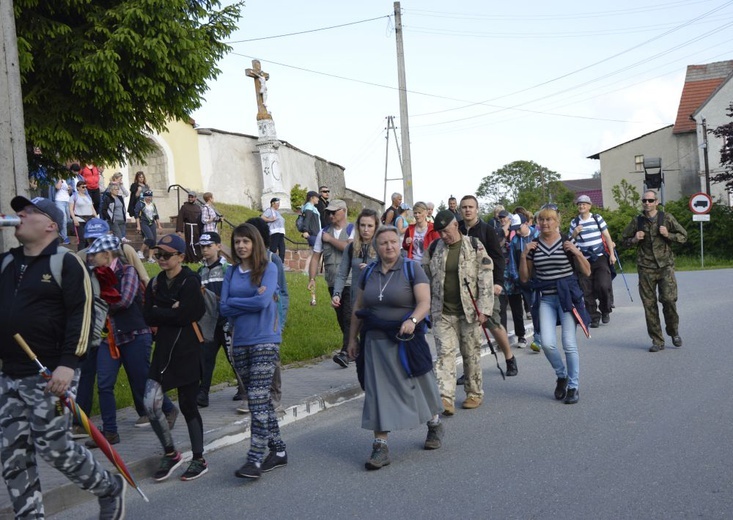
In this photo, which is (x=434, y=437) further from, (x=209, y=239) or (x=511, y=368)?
(x=511, y=368)

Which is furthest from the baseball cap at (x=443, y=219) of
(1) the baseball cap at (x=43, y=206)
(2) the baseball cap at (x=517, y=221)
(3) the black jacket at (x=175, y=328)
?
(2) the baseball cap at (x=517, y=221)

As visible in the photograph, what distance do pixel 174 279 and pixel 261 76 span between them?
92.3ft

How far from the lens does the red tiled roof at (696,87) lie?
5606 cm

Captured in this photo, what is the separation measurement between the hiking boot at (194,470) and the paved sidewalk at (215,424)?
283 mm

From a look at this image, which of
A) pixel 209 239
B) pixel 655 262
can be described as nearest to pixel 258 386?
pixel 209 239

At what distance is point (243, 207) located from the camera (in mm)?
35531

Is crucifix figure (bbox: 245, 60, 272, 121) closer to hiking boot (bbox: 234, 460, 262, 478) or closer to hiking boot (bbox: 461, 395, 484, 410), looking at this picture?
hiking boot (bbox: 461, 395, 484, 410)

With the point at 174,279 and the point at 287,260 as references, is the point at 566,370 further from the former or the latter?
the point at 287,260

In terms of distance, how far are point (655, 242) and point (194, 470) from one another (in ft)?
24.2

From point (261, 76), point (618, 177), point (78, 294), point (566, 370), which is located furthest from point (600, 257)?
point (618, 177)

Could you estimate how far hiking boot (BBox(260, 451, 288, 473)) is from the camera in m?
6.68

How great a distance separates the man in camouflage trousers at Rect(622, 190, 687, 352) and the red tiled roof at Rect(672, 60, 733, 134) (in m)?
46.3

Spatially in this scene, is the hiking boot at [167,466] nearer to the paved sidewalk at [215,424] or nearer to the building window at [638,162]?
the paved sidewalk at [215,424]

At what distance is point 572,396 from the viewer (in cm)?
852
